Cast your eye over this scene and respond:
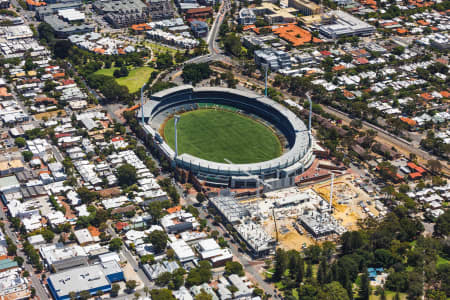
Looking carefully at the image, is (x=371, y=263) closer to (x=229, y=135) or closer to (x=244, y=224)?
(x=244, y=224)

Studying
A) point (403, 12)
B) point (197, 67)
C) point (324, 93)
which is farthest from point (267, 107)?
point (403, 12)

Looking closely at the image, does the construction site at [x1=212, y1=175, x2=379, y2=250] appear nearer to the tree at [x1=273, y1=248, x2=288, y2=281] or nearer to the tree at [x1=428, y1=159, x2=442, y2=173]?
the tree at [x1=273, y1=248, x2=288, y2=281]

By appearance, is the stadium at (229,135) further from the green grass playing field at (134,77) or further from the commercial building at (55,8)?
the commercial building at (55,8)

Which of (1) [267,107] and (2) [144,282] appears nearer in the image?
(2) [144,282]

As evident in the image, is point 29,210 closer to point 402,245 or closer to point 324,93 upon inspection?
point 402,245

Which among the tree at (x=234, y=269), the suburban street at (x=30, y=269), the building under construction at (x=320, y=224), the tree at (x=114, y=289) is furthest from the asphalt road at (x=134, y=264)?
the building under construction at (x=320, y=224)

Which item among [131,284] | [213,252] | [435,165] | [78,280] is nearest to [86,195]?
[78,280]
